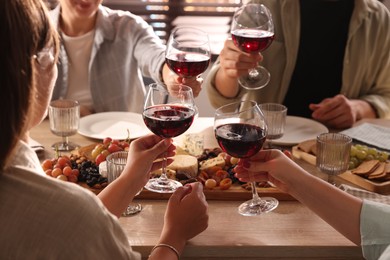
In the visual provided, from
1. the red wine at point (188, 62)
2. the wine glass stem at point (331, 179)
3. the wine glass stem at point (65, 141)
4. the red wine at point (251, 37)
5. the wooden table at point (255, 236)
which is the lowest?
Answer: the wooden table at point (255, 236)

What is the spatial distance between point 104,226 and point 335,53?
1.69m

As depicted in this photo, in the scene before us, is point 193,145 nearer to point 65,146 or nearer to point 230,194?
point 230,194

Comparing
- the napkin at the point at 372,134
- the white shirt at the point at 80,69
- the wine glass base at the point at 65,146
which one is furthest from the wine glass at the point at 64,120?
the napkin at the point at 372,134

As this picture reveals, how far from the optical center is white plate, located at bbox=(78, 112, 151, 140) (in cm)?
191

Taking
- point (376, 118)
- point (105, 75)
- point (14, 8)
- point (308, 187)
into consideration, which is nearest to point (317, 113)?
point (376, 118)

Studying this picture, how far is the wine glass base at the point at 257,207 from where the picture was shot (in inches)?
57.7

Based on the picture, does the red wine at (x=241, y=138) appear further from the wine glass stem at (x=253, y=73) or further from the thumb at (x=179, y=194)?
the wine glass stem at (x=253, y=73)

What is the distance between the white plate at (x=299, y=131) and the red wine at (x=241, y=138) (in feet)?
1.74

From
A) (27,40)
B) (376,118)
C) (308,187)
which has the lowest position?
(376,118)

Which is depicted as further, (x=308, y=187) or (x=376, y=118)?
(x=376, y=118)

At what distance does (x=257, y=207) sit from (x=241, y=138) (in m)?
0.23

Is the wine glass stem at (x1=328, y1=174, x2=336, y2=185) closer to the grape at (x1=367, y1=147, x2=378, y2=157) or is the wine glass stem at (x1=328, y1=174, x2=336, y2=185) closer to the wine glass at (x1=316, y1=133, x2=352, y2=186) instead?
the wine glass at (x1=316, y1=133, x2=352, y2=186)

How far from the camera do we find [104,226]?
98 centimetres

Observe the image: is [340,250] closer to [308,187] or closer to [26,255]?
[308,187]
